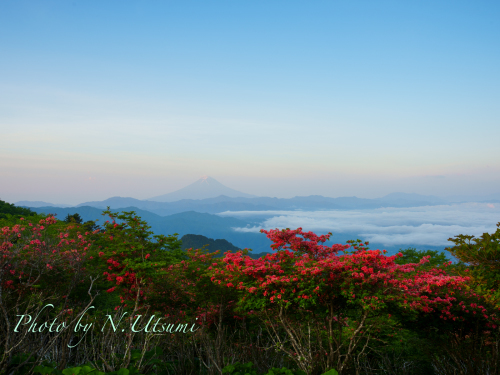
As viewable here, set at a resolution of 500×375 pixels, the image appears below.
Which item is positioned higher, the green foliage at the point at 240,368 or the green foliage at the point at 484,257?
the green foliage at the point at 484,257

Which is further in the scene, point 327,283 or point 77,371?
point 327,283

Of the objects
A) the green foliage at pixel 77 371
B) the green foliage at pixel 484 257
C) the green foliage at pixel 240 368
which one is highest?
the green foliage at pixel 484 257

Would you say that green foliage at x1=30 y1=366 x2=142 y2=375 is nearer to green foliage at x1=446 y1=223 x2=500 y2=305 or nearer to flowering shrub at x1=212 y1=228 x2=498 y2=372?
flowering shrub at x1=212 y1=228 x2=498 y2=372

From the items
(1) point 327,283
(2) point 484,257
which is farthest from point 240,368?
(2) point 484,257

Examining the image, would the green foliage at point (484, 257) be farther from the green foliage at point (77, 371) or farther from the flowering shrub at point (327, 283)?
the green foliage at point (77, 371)

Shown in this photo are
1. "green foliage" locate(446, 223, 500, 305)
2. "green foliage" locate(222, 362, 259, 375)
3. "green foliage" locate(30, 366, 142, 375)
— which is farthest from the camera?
"green foliage" locate(446, 223, 500, 305)

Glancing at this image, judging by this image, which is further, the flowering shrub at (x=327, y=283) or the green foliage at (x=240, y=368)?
the flowering shrub at (x=327, y=283)

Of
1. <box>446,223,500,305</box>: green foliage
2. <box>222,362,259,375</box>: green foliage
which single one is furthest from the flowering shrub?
<box>222,362,259,375</box>: green foliage

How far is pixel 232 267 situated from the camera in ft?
33.6

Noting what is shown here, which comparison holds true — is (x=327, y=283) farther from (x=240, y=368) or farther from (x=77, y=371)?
(x=77, y=371)

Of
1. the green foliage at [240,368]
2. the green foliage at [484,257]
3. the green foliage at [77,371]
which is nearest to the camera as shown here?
the green foliage at [77,371]

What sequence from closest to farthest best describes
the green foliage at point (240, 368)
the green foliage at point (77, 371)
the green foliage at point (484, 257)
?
the green foliage at point (77, 371) → the green foliage at point (240, 368) → the green foliage at point (484, 257)

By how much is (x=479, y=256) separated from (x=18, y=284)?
14.9 meters

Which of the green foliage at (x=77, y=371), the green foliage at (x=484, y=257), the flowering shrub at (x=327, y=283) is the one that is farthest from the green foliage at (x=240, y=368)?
the green foliage at (x=484, y=257)
